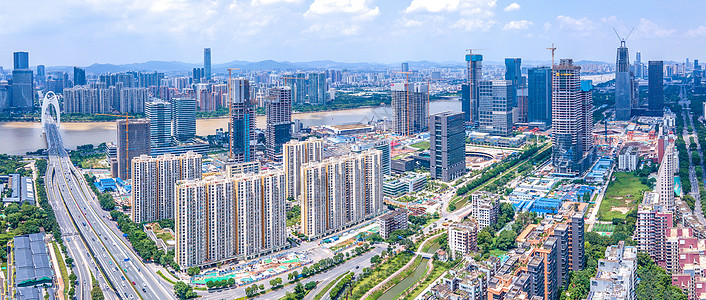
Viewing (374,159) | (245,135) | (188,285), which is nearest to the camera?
(188,285)

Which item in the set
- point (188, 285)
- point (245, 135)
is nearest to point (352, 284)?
point (188, 285)

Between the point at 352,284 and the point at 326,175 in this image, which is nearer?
the point at 352,284

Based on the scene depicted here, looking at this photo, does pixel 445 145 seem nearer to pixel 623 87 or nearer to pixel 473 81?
pixel 473 81

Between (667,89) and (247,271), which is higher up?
(667,89)

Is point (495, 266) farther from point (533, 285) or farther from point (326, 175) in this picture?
point (326, 175)

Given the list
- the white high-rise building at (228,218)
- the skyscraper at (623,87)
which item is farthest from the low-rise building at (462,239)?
the skyscraper at (623,87)

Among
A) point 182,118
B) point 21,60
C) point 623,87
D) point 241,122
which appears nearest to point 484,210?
point 241,122

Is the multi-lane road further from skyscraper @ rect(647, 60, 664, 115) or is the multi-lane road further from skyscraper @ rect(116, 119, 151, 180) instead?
skyscraper @ rect(647, 60, 664, 115)

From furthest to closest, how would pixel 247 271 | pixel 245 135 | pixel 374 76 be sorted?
pixel 374 76 < pixel 245 135 < pixel 247 271
